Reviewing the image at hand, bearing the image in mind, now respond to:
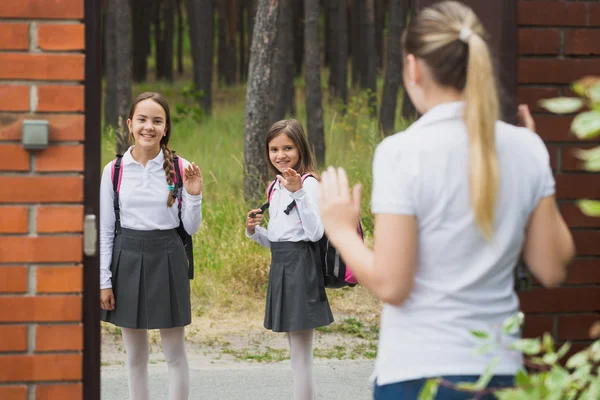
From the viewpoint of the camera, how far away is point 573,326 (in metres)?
3.29

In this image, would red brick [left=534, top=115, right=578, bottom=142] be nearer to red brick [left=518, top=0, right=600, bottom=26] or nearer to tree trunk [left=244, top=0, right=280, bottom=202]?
red brick [left=518, top=0, right=600, bottom=26]

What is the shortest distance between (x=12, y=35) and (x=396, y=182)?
1.38m

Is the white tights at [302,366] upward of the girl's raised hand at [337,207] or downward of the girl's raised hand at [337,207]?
downward

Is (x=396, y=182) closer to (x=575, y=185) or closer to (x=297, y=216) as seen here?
(x=575, y=185)

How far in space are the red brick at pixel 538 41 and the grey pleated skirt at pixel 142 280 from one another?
2108mm

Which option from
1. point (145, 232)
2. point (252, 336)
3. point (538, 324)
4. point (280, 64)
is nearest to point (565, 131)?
point (538, 324)

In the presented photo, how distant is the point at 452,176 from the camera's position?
2109 millimetres

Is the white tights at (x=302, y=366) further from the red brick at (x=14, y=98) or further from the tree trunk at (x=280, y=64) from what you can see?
the tree trunk at (x=280, y=64)

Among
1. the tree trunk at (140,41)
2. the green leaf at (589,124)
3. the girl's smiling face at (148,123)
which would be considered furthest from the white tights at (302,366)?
the tree trunk at (140,41)

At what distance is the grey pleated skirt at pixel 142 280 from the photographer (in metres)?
4.56

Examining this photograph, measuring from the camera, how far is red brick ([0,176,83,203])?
2869 mm

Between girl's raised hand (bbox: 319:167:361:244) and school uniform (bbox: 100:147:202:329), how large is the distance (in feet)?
7.53

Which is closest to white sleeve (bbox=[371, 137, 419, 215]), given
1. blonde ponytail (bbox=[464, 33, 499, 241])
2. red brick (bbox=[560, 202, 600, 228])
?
blonde ponytail (bbox=[464, 33, 499, 241])

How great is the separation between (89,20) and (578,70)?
5.31 ft
